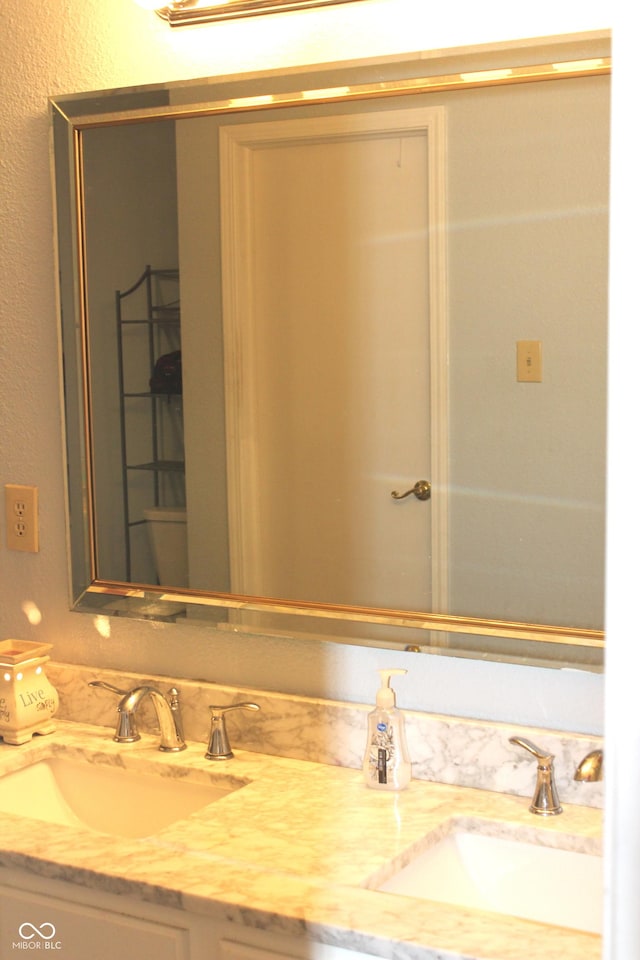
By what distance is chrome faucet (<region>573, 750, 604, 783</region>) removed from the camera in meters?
1.29

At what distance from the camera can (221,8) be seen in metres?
1.56

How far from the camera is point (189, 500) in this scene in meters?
1.68

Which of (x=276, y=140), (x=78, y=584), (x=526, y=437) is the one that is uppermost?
(x=276, y=140)

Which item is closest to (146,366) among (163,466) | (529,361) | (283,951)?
(163,466)

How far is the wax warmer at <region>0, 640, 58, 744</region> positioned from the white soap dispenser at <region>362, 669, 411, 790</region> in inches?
22.0

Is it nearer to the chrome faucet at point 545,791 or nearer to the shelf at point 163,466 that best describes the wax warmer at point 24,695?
the shelf at point 163,466

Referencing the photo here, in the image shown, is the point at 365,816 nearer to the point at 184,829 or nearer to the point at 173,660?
the point at 184,829

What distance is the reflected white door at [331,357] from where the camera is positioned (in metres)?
1.47

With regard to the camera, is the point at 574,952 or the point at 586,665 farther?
the point at 586,665

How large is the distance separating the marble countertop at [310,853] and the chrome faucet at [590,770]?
71 mm

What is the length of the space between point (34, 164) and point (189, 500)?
0.62 meters

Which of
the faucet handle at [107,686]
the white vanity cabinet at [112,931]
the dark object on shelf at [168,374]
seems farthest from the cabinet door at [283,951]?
the dark object on shelf at [168,374]

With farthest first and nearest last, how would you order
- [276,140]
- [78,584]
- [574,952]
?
[78,584] < [276,140] < [574,952]

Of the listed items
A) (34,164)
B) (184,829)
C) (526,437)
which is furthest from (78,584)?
(526,437)
